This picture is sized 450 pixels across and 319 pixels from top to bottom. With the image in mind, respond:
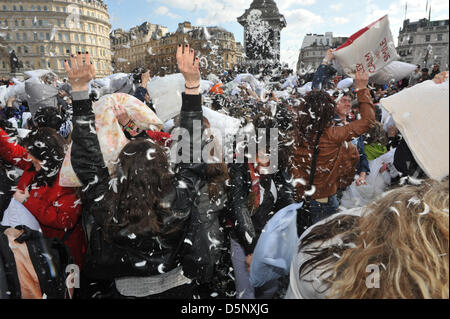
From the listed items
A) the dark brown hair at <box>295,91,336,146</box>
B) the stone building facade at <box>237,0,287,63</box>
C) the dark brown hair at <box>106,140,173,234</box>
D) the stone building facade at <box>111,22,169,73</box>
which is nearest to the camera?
the dark brown hair at <box>106,140,173,234</box>

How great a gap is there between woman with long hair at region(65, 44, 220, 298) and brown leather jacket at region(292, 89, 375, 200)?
1.46 metres

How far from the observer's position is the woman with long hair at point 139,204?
1.64 metres

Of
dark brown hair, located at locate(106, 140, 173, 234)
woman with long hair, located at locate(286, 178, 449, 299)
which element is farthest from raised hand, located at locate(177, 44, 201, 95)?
woman with long hair, located at locate(286, 178, 449, 299)

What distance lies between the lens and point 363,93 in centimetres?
266

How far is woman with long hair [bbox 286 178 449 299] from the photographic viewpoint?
2.81 ft

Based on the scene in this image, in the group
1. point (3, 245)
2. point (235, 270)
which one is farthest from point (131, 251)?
point (235, 270)

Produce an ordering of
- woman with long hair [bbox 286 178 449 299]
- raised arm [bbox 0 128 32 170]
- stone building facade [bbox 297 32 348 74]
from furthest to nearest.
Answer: stone building facade [bbox 297 32 348 74]
raised arm [bbox 0 128 32 170]
woman with long hair [bbox 286 178 449 299]

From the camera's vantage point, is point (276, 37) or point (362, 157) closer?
point (362, 157)

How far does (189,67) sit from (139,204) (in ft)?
2.97

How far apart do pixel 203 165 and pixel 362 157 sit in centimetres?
288

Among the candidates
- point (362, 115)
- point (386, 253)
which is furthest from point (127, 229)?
point (362, 115)

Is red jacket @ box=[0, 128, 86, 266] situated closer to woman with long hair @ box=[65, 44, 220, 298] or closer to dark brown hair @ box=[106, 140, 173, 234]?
woman with long hair @ box=[65, 44, 220, 298]

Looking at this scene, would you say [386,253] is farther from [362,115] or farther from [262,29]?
[262,29]
